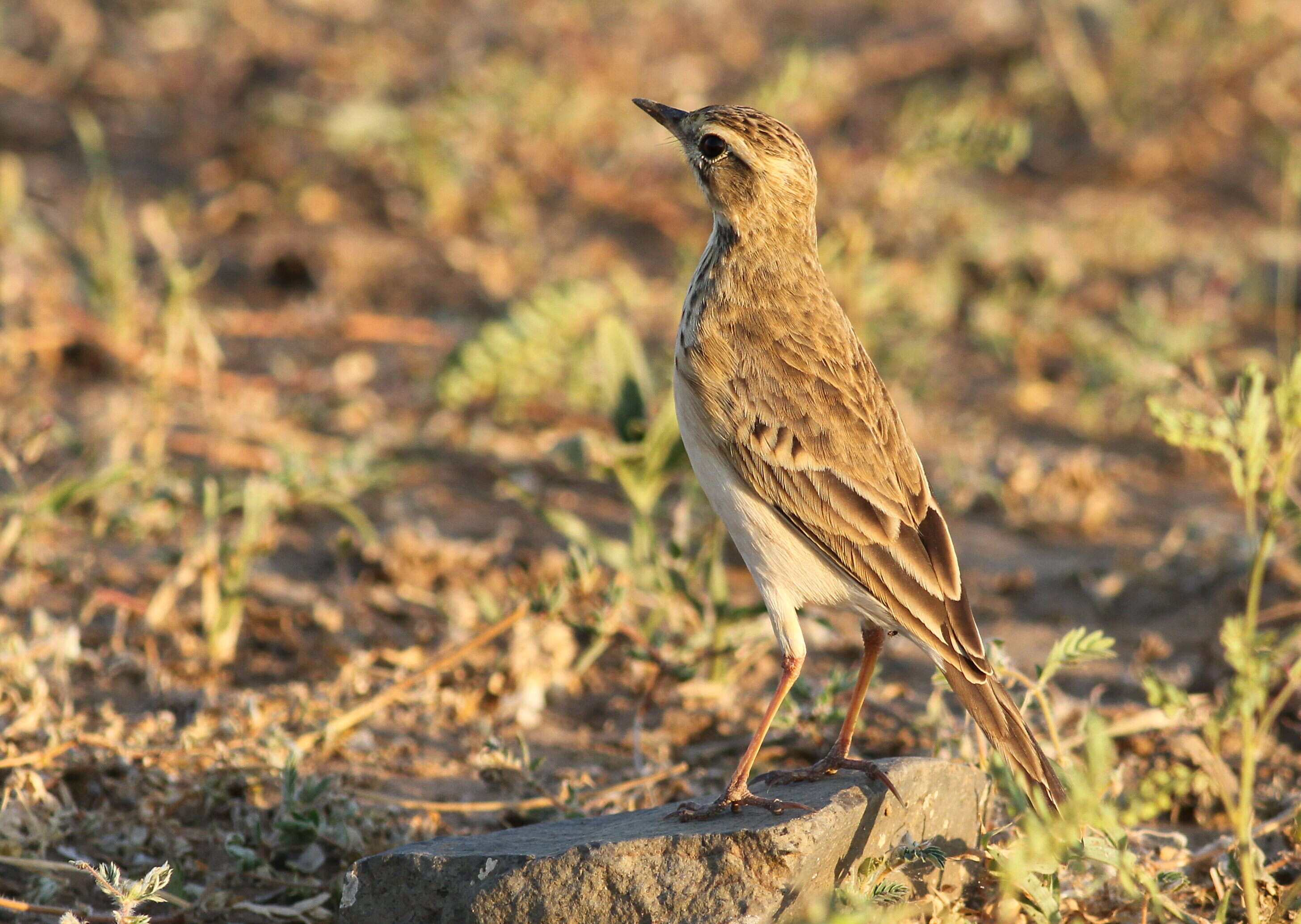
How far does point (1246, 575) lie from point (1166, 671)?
72 centimetres

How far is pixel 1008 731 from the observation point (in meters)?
3.93

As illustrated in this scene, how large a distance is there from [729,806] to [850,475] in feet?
3.57

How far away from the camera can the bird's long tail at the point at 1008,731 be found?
3.87 metres

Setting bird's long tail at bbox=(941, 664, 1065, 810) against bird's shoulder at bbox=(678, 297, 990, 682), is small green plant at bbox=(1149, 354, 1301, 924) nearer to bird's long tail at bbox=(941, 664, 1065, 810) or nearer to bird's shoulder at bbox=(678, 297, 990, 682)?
bird's long tail at bbox=(941, 664, 1065, 810)

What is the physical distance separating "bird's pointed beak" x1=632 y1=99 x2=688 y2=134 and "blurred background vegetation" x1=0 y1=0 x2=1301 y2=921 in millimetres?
944

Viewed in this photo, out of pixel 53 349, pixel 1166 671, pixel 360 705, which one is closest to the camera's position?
pixel 360 705

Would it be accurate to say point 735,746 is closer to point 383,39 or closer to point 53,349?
point 53,349

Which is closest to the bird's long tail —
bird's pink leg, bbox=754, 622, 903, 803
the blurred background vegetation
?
the blurred background vegetation

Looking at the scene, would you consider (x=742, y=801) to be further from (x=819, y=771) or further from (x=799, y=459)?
(x=799, y=459)

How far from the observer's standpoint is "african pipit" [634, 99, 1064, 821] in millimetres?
4160

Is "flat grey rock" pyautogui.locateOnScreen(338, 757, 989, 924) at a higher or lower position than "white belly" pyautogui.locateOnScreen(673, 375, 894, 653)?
lower

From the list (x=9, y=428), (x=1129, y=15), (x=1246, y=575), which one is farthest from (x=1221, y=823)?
(x=1129, y=15)

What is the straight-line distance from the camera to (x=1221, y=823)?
5.00 metres

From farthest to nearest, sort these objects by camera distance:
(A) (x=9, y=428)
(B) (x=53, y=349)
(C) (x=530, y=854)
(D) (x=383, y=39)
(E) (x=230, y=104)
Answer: (D) (x=383, y=39), (E) (x=230, y=104), (B) (x=53, y=349), (A) (x=9, y=428), (C) (x=530, y=854)
